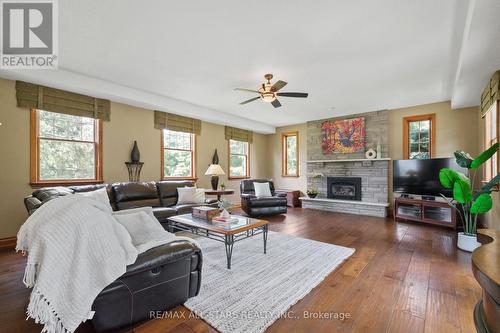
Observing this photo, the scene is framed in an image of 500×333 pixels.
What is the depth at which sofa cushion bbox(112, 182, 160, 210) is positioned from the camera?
12.6ft

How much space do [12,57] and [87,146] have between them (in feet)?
5.18

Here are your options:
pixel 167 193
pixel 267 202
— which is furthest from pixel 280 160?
pixel 167 193

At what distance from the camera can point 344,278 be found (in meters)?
2.39

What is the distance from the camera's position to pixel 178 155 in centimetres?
552

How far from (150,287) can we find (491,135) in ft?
16.7

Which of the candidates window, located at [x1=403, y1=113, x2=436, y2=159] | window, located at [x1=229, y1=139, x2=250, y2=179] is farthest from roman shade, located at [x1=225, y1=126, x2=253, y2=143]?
window, located at [x1=403, y1=113, x2=436, y2=159]

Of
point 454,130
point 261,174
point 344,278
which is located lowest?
point 344,278

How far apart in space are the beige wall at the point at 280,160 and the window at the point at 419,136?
2.67m

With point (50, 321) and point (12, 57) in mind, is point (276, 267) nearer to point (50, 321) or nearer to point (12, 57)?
point (50, 321)

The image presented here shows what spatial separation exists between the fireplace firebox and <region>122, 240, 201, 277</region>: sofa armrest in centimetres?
522

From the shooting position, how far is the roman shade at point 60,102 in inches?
135

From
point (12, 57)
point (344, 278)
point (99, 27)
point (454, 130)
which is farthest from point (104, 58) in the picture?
point (454, 130)

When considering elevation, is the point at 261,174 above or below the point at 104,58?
below

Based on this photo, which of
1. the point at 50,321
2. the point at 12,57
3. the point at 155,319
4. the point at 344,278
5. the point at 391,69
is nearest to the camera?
the point at 50,321
